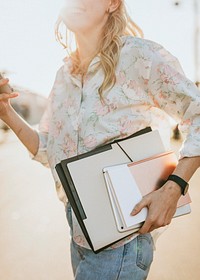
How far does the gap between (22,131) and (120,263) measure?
44cm

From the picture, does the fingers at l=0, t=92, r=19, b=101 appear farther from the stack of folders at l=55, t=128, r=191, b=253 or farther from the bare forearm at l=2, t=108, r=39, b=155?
the stack of folders at l=55, t=128, r=191, b=253

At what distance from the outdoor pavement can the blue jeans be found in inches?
46.8

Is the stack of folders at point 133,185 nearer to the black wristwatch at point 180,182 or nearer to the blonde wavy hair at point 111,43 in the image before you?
the black wristwatch at point 180,182

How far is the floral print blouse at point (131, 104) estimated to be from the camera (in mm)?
749

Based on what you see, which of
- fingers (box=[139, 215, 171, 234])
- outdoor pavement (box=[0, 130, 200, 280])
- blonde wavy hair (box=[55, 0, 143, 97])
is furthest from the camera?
outdoor pavement (box=[0, 130, 200, 280])

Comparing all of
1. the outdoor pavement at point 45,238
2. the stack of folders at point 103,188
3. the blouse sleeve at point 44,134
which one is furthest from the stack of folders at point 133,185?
the outdoor pavement at point 45,238

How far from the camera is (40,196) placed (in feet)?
8.65

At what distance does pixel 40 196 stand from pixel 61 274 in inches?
32.2

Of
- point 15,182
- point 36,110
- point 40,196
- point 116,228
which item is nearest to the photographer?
point 116,228

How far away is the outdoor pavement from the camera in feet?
6.30

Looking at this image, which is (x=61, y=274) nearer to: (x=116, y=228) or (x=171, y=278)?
(x=171, y=278)

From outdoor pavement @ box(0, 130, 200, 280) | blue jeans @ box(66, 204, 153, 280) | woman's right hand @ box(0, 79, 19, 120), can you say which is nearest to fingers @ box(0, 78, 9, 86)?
woman's right hand @ box(0, 79, 19, 120)

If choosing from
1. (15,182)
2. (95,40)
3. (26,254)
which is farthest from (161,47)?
(15,182)

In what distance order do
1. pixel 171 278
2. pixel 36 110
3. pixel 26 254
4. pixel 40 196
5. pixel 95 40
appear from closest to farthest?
pixel 95 40 → pixel 171 278 → pixel 26 254 → pixel 40 196 → pixel 36 110
